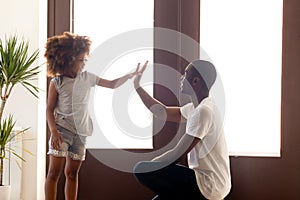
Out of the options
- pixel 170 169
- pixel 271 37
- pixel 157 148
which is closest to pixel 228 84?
pixel 271 37

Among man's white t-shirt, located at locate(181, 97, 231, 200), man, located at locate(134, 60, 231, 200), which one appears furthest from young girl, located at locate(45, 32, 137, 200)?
man's white t-shirt, located at locate(181, 97, 231, 200)

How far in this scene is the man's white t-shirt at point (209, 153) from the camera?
2416mm

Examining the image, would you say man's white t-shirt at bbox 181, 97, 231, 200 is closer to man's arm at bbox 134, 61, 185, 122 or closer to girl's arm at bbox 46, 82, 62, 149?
man's arm at bbox 134, 61, 185, 122

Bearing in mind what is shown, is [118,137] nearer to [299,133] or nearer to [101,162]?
[101,162]

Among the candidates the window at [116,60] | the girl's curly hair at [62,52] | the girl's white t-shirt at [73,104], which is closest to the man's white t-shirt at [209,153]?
the girl's white t-shirt at [73,104]

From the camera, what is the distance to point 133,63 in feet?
11.2

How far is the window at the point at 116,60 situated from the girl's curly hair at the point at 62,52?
622 millimetres

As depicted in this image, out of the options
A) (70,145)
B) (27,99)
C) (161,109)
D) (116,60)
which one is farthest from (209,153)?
(27,99)

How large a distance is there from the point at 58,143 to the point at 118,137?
29.7 inches

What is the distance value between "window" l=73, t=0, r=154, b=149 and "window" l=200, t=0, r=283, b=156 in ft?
1.48

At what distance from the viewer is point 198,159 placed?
8.10 feet

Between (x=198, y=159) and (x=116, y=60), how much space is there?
120 cm

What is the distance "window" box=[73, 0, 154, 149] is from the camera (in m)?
3.39

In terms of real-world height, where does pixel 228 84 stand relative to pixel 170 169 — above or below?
above
